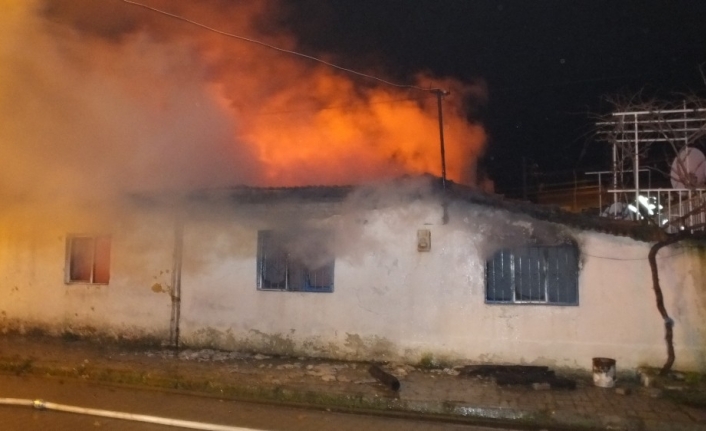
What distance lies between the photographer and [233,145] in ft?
42.2

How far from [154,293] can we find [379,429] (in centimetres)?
593

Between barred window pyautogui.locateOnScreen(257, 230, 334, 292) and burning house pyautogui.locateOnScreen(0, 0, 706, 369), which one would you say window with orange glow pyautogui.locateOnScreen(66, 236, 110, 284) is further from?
barred window pyautogui.locateOnScreen(257, 230, 334, 292)

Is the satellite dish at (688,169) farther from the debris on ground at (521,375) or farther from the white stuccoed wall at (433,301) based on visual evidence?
the debris on ground at (521,375)

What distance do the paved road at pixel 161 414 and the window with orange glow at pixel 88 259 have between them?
3.22 metres

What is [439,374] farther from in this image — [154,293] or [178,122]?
[178,122]

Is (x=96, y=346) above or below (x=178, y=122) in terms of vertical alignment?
below

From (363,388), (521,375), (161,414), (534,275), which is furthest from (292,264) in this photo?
(521,375)

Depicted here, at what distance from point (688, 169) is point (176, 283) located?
9171mm

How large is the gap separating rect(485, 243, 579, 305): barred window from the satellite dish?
2005 mm

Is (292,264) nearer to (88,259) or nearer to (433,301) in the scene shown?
(433,301)

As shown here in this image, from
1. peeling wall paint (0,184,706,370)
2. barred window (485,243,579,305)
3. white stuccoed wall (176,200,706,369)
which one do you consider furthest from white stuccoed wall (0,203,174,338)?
barred window (485,243,579,305)

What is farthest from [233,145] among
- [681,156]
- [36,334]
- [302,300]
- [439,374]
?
[681,156]

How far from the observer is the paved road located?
261 inches

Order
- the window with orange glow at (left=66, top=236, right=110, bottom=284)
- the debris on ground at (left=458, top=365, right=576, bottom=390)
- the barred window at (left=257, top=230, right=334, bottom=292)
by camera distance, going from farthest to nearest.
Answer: the window with orange glow at (left=66, top=236, right=110, bottom=284)
the barred window at (left=257, top=230, right=334, bottom=292)
the debris on ground at (left=458, top=365, right=576, bottom=390)
